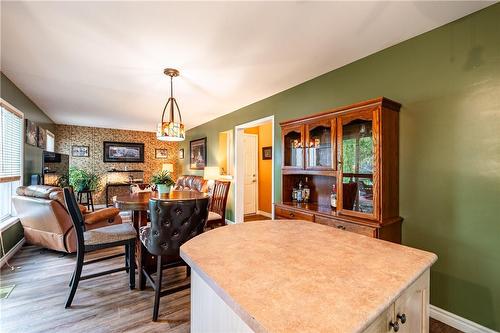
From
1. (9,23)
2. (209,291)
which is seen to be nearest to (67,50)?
(9,23)

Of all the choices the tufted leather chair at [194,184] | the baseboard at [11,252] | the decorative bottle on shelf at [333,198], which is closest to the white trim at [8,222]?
the baseboard at [11,252]

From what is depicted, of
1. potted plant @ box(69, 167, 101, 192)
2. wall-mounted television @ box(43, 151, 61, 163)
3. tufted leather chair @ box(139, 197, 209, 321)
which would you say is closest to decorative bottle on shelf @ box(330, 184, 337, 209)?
tufted leather chair @ box(139, 197, 209, 321)

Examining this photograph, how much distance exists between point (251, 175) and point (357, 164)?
394 centimetres

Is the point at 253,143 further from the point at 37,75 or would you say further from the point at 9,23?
the point at 9,23

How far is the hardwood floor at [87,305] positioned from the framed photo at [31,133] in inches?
83.1

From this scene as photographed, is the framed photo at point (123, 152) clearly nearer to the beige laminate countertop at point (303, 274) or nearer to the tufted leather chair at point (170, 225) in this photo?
the tufted leather chair at point (170, 225)

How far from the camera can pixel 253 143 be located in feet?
20.0

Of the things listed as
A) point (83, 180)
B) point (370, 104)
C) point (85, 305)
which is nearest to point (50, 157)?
point (83, 180)

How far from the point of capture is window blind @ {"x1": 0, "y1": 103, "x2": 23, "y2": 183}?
3035mm

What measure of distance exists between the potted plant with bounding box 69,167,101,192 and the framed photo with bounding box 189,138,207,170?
269cm

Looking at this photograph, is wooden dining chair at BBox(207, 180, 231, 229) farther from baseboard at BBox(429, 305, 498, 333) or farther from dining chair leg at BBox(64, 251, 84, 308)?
baseboard at BBox(429, 305, 498, 333)

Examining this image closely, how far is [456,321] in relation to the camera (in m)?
1.88

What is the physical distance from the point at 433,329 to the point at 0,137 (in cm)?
505

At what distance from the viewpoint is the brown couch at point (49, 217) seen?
2.96 m
